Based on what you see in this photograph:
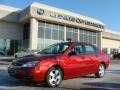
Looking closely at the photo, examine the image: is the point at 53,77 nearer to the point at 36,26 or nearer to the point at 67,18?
the point at 36,26

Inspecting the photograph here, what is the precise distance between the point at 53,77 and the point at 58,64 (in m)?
0.46

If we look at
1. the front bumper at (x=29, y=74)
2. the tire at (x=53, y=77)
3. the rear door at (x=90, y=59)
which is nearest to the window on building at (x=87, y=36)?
the rear door at (x=90, y=59)

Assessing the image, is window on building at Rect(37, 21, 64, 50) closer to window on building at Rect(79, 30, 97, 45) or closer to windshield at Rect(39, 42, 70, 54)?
window on building at Rect(79, 30, 97, 45)

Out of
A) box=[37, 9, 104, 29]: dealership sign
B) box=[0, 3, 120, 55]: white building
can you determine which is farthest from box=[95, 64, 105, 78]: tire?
box=[37, 9, 104, 29]: dealership sign

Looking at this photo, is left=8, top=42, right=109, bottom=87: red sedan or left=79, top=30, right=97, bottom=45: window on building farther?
left=79, top=30, right=97, bottom=45: window on building

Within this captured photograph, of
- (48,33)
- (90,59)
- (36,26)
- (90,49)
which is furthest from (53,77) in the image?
(48,33)

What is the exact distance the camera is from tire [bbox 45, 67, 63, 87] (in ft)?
29.1

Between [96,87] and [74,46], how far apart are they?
1774 millimetres

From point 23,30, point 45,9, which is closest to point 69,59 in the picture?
point 45,9

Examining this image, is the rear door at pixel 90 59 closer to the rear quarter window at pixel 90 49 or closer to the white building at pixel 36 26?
the rear quarter window at pixel 90 49

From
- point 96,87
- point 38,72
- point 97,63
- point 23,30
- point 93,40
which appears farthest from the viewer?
point 93,40

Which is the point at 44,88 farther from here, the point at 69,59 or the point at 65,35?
the point at 65,35

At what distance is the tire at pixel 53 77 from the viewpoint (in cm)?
888

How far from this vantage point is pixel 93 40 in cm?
5028
